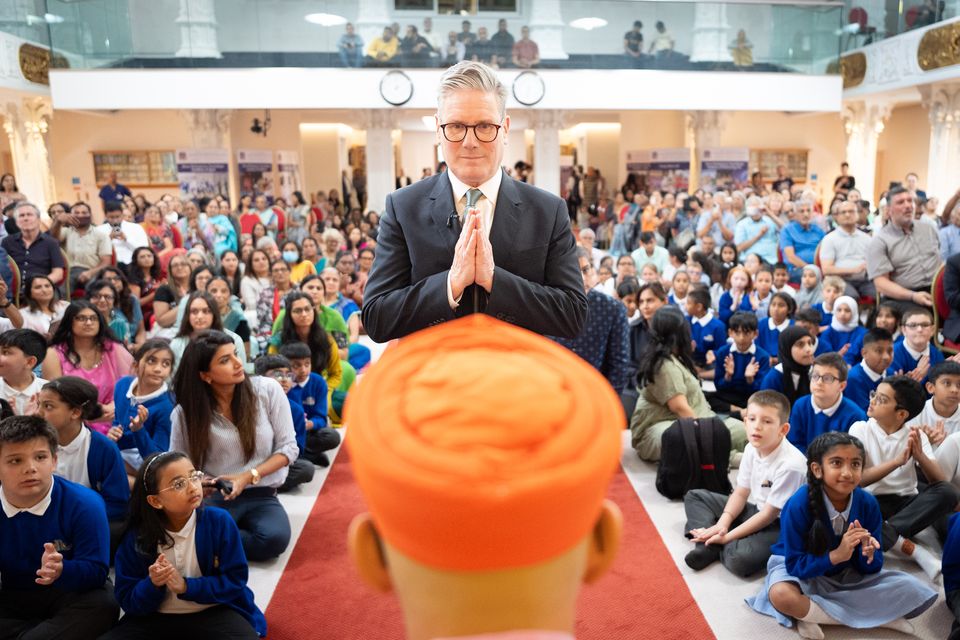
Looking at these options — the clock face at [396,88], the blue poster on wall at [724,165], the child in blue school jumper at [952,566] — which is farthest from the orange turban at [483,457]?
the blue poster on wall at [724,165]

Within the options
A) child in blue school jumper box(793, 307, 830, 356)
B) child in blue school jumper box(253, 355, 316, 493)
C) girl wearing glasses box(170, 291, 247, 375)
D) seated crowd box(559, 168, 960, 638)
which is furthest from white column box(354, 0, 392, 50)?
child in blue school jumper box(253, 355, 316, 493)

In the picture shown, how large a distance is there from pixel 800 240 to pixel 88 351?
262 inches

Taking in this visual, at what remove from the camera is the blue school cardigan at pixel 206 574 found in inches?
99.8

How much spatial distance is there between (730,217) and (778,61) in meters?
5.70

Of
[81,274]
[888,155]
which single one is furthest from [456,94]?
[888,155]

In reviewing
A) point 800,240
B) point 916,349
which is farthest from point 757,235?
point 916,349

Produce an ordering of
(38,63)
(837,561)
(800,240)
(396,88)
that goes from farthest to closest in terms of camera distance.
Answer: (396,88)
(38,63)
(800,240)
(837,561)

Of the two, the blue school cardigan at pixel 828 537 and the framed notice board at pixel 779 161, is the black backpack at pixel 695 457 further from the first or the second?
the framed notice board at pixel 779 161

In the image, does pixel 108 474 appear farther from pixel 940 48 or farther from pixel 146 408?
pixel 940 48

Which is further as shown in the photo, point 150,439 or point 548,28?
point 548,28

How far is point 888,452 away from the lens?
3.34 metres

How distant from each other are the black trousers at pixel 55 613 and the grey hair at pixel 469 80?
2.42 metres

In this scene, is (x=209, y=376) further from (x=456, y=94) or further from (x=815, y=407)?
(x=815, y=407)

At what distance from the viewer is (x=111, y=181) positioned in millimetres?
13836
